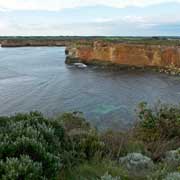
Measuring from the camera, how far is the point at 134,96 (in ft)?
93.8

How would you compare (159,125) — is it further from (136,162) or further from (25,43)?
(25,43)

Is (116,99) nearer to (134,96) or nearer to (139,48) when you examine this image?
(134,96)

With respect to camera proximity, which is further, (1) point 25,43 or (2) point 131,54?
(1) point 25,43

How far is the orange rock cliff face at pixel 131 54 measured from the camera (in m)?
45.9

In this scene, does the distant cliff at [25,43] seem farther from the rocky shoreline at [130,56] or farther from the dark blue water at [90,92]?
the dark blue water at [90,92]

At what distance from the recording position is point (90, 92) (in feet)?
100

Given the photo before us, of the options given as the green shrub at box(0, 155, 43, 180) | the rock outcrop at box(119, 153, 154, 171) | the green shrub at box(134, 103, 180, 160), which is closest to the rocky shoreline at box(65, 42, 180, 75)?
the green shrub at box(134, 103, 180, 160)

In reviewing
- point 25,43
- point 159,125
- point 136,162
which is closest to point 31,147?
point 136,162

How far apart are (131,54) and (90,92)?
64.9ft

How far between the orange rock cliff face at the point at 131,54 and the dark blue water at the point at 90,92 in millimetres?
4689

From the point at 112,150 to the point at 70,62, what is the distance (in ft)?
159

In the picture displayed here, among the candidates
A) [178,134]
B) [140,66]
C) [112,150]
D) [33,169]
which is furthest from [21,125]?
[140,66]

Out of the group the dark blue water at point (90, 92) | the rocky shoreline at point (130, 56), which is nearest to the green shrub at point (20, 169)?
the dark blue water at point (90, 92)

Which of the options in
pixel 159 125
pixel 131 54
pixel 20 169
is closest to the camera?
pixel 20 169
